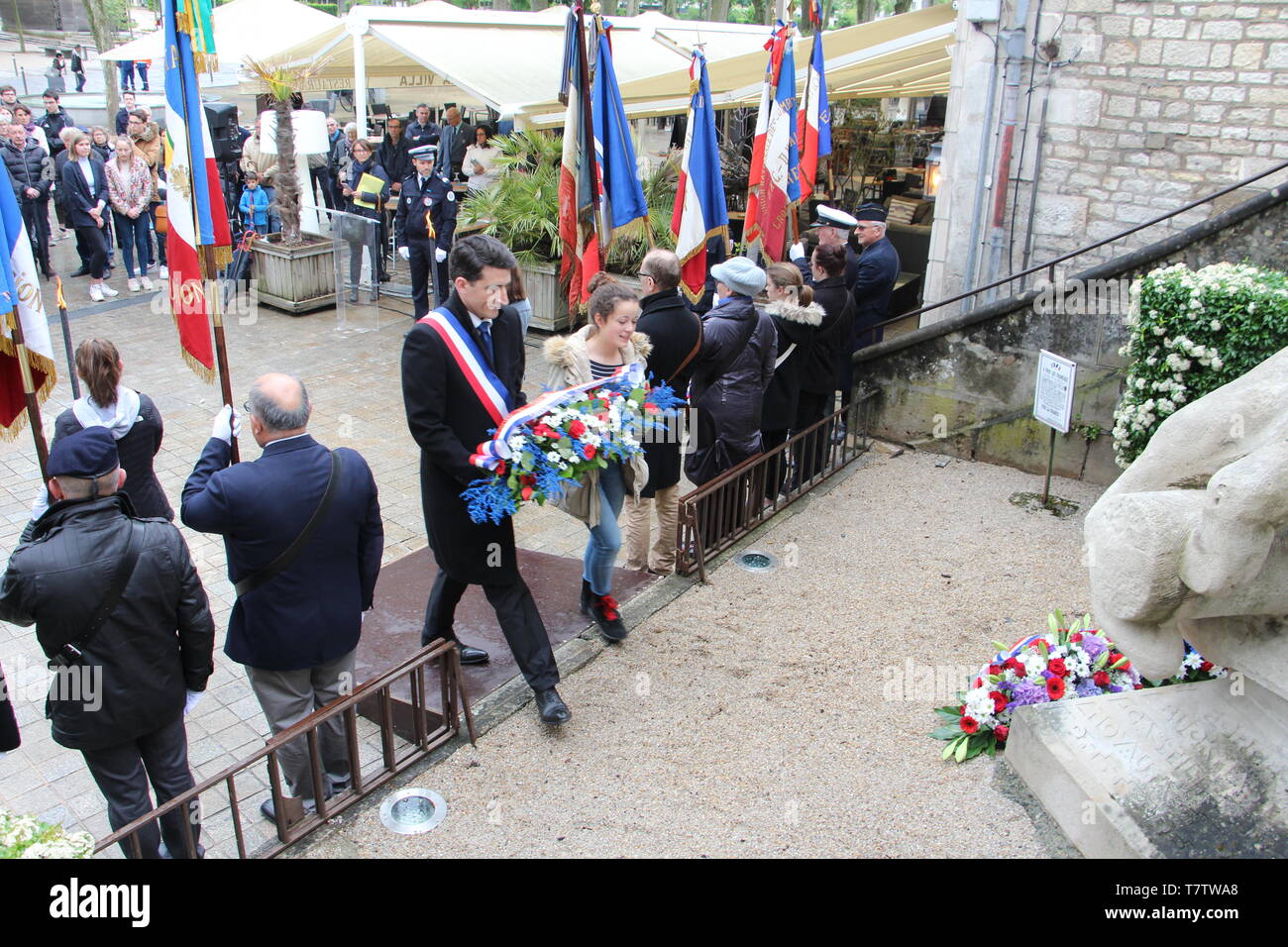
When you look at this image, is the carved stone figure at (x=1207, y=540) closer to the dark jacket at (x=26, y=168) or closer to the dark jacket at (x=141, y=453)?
the dark jacket at (x=141, y=453)

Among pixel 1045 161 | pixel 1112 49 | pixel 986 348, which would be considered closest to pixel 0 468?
pixel 986 348

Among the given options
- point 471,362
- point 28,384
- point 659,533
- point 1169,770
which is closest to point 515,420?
point 471,362

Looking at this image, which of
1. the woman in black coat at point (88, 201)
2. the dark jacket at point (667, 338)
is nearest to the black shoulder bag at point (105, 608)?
the dark jacket at point (667, 338)

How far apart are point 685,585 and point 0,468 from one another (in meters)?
5.64

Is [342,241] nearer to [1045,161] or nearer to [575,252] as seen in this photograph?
[575,252]

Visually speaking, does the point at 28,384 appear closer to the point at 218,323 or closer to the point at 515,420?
the point at 218,323

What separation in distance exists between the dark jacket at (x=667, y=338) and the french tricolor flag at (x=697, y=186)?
9.53 feet

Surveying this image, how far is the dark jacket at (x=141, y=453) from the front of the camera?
5707 mm

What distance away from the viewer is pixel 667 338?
5918 mm

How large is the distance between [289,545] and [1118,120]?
7.95 m

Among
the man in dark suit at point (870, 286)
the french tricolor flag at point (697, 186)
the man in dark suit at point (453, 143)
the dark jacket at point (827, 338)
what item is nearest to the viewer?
the dark jacket at point (827, 338)

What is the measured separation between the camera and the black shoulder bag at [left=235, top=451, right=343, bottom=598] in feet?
13.9

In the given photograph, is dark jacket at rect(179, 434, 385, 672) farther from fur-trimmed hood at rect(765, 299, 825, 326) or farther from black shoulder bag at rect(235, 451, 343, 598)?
fur-trimmed hood at rect(765, 299, 825, 326)

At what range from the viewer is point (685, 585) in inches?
256
